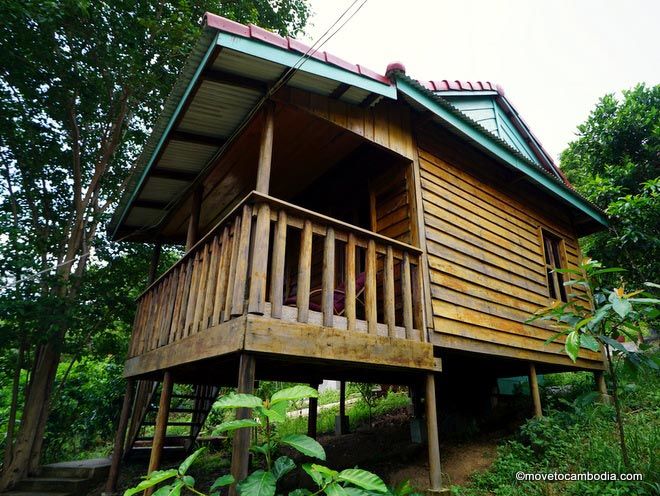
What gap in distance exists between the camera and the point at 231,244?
3.59 metres

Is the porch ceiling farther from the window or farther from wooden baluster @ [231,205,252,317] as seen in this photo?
the window

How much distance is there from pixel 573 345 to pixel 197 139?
14.7 feet

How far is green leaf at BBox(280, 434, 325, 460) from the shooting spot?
215cm

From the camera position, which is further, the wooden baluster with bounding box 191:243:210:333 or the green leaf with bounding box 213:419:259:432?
the wooden baluster with bounding box 191:243:210:333

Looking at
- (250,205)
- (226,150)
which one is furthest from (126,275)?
(250,205)

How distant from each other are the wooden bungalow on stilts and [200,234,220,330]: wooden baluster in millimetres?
21

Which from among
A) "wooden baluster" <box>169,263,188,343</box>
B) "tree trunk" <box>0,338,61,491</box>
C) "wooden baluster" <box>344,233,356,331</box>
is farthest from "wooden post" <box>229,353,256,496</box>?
"tree trunk" <box>0,338,61,491</box>

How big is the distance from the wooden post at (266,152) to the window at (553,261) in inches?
225

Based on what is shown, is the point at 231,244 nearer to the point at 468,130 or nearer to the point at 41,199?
the point at 468,130

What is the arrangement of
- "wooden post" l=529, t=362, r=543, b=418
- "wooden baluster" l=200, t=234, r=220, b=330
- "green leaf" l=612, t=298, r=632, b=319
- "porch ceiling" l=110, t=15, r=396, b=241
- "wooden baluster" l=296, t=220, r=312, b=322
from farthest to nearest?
"wooden post" l=529, t=362, r=543, b=418
"wooden baluster" l=200, t=234, r=220, b=330
"porch ceiling" l=110, t=15, r=396, b=241
"wooden baluster" l=296, t=220, r=312, b=322
"green leaf" l=612, t=298, r=632, b=319

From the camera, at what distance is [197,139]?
4988 mm

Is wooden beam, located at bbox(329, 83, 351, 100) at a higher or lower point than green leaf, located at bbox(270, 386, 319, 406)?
higher

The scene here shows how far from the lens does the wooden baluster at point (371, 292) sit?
12.4ft

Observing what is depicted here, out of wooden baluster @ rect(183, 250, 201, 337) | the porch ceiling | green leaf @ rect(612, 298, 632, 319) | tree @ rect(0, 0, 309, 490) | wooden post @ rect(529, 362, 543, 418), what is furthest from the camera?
tree @ rect(0, 0, 309, 490)
